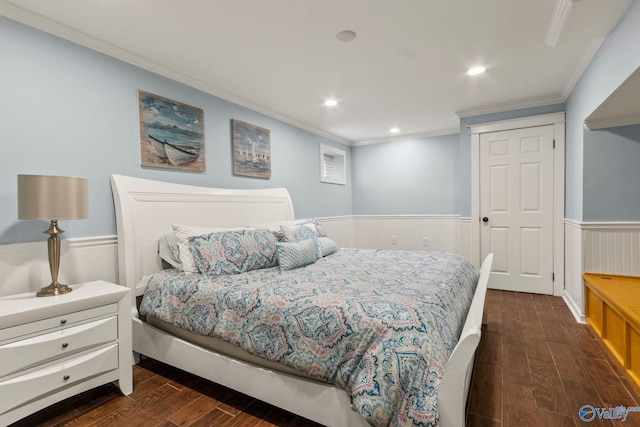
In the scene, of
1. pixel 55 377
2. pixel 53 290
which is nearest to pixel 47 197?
pixel 53 290

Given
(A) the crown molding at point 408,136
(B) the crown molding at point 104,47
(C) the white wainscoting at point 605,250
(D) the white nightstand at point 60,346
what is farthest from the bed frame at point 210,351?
(A) the crown molding at point 408,136

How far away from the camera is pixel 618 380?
196cm

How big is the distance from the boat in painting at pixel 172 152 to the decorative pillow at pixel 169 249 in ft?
2.34

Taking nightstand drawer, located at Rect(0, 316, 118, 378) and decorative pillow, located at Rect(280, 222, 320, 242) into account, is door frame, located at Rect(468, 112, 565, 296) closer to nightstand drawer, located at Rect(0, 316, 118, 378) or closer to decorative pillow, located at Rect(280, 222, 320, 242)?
decorative pillow, located at Rect(280, 222, 320, 242)

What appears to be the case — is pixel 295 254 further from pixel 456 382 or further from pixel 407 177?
pixel 407 177

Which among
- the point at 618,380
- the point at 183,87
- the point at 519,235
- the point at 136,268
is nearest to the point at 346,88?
the point at 183,87

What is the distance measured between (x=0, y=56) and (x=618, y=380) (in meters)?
4.32

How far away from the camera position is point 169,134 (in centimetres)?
270

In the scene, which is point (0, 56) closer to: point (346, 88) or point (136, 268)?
point (136, 268)

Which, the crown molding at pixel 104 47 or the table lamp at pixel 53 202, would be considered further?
the crown molding at pixel 104 47

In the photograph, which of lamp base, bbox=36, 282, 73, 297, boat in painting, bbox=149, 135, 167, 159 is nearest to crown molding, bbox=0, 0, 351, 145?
boat in painting, bbox=149, 135, 167, 159

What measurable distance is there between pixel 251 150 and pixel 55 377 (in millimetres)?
2548

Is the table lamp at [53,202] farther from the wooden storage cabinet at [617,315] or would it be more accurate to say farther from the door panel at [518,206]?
the door panel at [518,206]

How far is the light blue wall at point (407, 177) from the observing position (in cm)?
501
